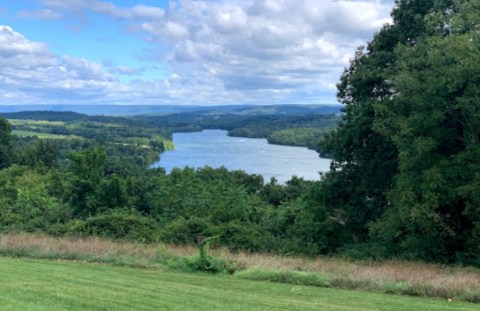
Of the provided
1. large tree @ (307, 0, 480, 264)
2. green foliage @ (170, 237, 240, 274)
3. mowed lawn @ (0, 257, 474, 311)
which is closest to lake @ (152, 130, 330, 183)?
large tree @ (307, 0, 480, 264)

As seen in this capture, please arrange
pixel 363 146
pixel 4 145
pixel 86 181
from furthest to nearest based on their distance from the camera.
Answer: pixel 4 145 → pixel 86 181 → pixel 363 146

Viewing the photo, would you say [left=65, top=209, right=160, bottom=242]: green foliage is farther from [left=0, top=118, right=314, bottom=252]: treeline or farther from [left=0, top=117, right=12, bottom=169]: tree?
[left=0, top=117, right=12, bottom=169]: tree

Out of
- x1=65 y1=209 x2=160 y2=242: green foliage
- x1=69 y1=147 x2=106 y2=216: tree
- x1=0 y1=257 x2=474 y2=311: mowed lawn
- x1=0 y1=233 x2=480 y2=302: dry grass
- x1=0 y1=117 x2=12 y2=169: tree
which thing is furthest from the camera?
x1=0 y1=117 x2=12 y2=169: tree

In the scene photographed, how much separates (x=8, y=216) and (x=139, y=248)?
22976mm

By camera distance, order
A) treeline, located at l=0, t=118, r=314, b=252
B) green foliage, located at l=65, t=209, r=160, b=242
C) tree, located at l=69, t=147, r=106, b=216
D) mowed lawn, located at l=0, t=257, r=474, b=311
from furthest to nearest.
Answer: tree, located at l=69, t=147, r=106, b=216
green foliage, located at l=65, t=209, r=160, b=242
treeline, located at l=0, t=118, r=314, b=252
mowed lawn, located at l=0, t=257, r=474, b=311

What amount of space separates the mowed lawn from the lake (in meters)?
66.9

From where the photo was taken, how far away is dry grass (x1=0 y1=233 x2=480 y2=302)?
1092 centimetres

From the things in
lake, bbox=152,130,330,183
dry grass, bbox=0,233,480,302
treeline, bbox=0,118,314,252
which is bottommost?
lake, bbox=152,130,330,183

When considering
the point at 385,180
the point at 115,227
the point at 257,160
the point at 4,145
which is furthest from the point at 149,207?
the point at 257,160

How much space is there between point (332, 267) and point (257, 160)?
3787 inches

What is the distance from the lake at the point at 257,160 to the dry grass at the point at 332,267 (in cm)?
6363

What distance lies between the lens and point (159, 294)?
927 cm

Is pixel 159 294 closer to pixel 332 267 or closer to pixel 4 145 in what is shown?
pixel 332 267

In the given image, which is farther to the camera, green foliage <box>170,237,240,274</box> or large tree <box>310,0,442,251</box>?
large tree <box>310,0,442,251</box>
